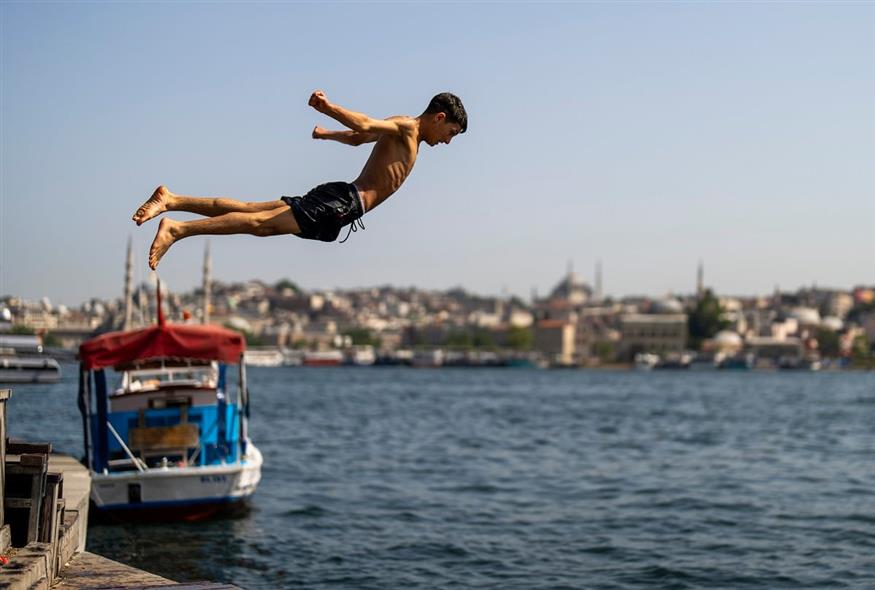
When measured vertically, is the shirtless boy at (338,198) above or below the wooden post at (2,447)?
above

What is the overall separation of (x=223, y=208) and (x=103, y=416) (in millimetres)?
13526

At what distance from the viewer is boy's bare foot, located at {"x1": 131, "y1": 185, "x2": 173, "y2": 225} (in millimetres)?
7410

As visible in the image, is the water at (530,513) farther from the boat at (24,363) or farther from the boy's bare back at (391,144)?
the boy's bare back at (391,144)

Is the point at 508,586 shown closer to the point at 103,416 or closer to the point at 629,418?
the point at 103,416

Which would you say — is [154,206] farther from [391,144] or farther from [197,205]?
[391,144]

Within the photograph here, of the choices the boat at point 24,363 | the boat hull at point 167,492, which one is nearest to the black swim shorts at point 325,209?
the boat hull at point 167,492

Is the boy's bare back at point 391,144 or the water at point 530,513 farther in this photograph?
the water at point 530,513

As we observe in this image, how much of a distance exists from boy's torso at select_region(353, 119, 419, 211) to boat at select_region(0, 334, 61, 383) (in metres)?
53.3

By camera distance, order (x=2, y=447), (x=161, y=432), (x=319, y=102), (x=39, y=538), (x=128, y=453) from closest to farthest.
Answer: (x=319, y=102), (x=2, y=447), (x=39, y=538), (x=128, y=453), (x=161, y=432)

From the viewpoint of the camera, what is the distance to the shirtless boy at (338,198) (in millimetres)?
7629

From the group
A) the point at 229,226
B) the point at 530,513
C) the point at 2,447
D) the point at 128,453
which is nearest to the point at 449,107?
the point at 229,226

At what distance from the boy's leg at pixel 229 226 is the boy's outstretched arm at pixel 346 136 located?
0.57 m

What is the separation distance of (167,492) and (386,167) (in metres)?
14.1

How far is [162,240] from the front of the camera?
7535mm
